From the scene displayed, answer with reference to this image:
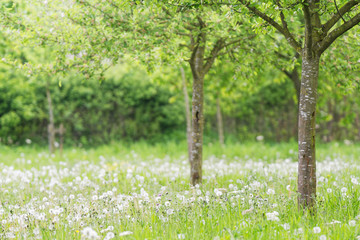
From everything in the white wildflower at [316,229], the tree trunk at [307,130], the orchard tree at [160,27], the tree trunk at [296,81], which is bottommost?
the white wildflower at [316,229]

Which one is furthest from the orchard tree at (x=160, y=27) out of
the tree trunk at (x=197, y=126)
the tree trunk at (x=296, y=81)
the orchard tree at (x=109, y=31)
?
the tree trunk at (x=296, y=81)

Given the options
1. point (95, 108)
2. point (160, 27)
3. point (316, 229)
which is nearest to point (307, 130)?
point (316, 229)

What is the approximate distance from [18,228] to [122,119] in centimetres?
1339

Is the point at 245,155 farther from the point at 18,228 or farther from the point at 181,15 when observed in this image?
the point at 18,228

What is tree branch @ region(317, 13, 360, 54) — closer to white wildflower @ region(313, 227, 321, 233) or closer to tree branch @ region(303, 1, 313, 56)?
tree branch @ region(303, 1, 313, 56)

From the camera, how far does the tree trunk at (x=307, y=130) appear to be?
472 centimetres

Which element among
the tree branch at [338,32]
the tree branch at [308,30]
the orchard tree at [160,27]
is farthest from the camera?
the orchard tree at [160,27]

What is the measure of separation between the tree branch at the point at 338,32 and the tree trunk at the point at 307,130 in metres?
0.19

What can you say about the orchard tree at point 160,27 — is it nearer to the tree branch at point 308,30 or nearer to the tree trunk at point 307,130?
the tree branch at point 308,30

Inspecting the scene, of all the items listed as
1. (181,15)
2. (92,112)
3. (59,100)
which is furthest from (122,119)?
(181,15)

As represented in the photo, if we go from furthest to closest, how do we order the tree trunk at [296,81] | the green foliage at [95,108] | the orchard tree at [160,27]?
the green foliage at [95,108], the tree trunk at [296,81], the orchard tree at [160,27]

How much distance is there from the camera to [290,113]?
19734 mm

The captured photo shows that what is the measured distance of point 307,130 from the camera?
471 cm

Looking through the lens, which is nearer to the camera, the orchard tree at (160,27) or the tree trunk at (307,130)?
the tree trunk at (307,130)
